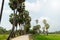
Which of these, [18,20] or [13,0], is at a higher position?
[13,0]

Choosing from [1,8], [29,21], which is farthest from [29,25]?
[1,8]

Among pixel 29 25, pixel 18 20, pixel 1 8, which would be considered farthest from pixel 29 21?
pixel 1 8

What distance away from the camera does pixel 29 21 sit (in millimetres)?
76500

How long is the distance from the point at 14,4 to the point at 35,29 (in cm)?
6072

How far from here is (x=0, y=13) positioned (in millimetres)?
3342

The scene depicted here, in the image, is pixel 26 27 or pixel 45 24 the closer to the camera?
pixel 26 27

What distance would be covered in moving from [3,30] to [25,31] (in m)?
53.5

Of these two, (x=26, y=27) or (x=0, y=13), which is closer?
(x=0, y=13)

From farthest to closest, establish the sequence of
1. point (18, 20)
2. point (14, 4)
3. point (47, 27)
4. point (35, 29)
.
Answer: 1. point (47, 27)
2. point (35, 29)
3. point (18, 20)
4. point (14, 4)

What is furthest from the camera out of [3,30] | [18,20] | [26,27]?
[3,30]

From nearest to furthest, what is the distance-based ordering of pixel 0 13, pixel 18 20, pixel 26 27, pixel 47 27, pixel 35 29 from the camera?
pixel 0 13 < pixel 18 20 < pixel 26 27 < pixel 35 29 < pixel 47 27

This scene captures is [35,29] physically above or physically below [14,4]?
below

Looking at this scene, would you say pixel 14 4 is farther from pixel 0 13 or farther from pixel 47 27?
pixel 47 27

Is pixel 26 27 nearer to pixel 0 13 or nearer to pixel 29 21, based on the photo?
pixel 29 21
